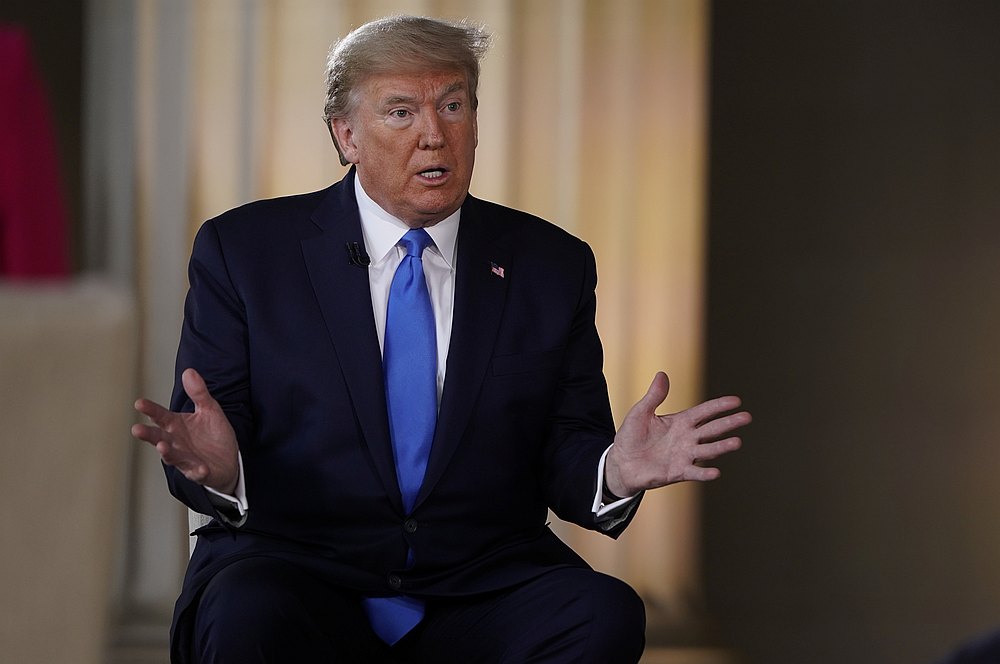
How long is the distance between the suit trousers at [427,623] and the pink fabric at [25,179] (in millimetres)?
943

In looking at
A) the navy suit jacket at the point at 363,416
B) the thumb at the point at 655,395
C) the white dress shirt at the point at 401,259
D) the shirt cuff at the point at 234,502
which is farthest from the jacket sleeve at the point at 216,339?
the thumb at the point at 655,395

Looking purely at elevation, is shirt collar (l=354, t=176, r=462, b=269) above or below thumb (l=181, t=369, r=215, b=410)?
above

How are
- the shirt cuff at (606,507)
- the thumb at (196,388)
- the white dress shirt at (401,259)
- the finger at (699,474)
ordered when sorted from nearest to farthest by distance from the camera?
the thumb at (196,388) < the finger at (699,474) < the shirt cuff at (606,507) < the white dress shirt at (401,259)

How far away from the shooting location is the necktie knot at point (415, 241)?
202cm

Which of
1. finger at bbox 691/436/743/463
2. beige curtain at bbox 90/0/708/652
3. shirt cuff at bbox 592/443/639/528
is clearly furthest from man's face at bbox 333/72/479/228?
beige curtain at bbox 90/0/708/652

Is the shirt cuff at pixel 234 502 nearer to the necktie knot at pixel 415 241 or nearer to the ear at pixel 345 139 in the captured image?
the necktie knot at pixel 415 241

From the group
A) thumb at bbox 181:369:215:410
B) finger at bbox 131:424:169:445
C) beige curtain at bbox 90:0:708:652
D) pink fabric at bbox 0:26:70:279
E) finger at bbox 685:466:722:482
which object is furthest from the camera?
beige curtain at bbox 90:0:708:652

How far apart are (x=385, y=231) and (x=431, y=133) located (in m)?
0.18

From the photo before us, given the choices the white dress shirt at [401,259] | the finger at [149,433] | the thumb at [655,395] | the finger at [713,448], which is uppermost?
the white dress shirt at [401,259]

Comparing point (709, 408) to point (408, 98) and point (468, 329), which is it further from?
point (408, 98)

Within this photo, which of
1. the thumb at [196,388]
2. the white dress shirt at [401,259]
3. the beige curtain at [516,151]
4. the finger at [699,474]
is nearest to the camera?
the thumb at [196,388]

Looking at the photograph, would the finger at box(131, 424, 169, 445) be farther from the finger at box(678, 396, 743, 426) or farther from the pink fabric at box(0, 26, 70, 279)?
the pink fabric at box(0, 26, 70, 279)

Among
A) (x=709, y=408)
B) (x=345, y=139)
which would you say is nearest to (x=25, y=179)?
(x=345, y=139)

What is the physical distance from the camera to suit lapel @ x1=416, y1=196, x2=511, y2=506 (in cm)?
190
